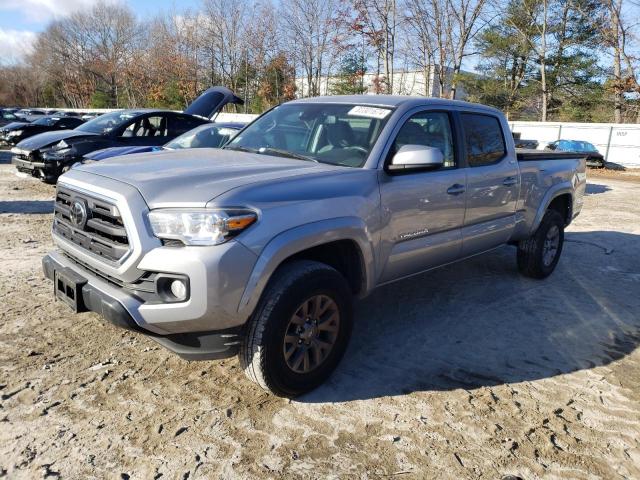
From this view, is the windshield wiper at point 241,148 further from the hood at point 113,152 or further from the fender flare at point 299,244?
the hood at point 113,152

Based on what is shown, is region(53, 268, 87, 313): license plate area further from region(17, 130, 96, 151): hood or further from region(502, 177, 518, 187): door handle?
region(17, 130, 96, 151): hood

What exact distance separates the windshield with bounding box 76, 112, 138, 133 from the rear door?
292 inches

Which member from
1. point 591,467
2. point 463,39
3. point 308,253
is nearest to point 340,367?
point 308,253

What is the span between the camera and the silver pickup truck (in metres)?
2.58

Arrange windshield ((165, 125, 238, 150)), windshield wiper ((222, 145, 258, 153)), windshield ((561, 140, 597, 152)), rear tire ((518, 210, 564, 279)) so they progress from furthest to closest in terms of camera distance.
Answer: windshield ((561, 140, 597, 152)), windshield ((165, 125, 238, 150)), rear tire ((518, 210, 564, 279)), windshield wiper ((222, 145, 258, 153))

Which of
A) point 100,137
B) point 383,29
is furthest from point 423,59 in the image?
point 100,137

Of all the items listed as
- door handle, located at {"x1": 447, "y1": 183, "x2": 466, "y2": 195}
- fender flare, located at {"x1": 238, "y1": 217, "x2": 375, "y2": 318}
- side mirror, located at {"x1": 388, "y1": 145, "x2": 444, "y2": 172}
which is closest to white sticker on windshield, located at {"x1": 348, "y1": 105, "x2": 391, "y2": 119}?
side mirror, located at {"x1": 388, "y1": 145, "x2": 444, "y2": 172}

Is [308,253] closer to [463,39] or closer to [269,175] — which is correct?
[269,175]

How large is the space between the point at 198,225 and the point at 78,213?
37.6 inches

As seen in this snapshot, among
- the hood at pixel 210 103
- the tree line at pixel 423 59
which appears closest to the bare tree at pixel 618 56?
the tree line at pixel 423 59

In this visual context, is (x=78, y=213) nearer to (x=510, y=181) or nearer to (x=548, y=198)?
(x=510, y=181)

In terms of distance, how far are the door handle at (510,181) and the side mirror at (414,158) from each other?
58.9 inches

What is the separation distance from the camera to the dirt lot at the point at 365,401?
2564mm

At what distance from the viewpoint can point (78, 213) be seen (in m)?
3.01
